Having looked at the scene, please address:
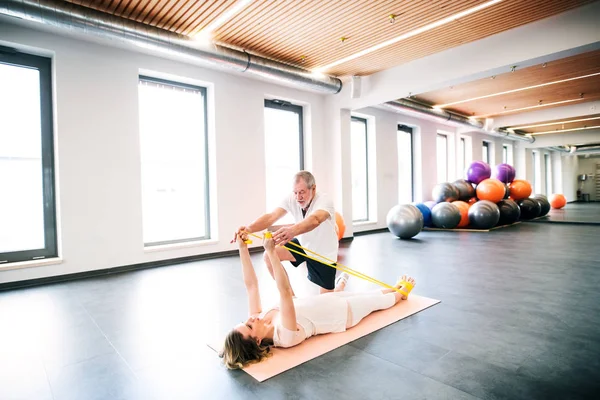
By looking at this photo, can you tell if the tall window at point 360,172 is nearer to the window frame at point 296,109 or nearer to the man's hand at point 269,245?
the window frame at point 296,109

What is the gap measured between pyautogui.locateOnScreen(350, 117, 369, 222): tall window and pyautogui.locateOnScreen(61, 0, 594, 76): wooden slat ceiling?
10.4 ft

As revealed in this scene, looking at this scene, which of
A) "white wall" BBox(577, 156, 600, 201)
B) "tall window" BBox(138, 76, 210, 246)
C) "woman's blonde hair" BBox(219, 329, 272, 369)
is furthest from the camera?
"white wall" BBox(577, 156, 600, 201)

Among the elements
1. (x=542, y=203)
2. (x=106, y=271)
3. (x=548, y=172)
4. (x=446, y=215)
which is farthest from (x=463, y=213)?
(x=548, y=172)

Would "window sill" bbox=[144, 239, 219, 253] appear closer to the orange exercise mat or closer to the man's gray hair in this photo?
the orange exercise mat

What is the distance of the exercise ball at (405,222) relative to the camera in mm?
6680

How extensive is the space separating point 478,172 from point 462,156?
7.44 feet

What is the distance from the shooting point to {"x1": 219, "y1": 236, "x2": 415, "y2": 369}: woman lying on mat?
1.96 metres

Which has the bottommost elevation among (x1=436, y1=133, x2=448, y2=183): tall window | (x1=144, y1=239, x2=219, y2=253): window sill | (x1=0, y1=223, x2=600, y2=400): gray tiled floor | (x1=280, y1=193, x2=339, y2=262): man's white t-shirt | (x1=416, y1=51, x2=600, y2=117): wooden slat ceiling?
(x1=0, y1=223, x2=600, y2=400): gray tiled floor

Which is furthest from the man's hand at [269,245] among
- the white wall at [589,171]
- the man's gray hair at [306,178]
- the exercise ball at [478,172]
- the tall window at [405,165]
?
the white wall at [589,171]

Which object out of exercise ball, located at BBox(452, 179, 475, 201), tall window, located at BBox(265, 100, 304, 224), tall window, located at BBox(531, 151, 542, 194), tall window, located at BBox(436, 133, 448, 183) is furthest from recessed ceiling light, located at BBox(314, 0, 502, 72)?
tall window, located at BBox(531, 151, 542, 194)

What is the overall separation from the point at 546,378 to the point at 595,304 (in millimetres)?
1583

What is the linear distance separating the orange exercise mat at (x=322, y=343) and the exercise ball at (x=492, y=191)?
6.41 m

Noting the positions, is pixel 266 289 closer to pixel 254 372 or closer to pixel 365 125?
pixel 254 372

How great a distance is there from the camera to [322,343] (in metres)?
2.24
